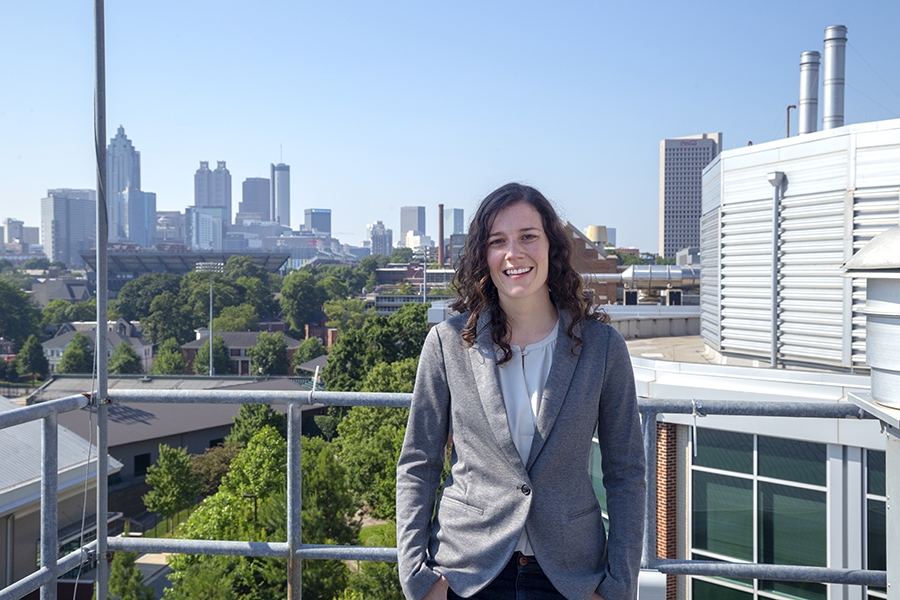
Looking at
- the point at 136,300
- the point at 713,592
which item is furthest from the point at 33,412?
the point at 136,300

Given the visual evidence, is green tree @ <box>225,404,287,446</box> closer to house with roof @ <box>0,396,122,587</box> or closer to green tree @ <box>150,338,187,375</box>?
house with roof @ <box>0,396,122,587</box>

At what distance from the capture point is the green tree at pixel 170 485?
27625 millimetres

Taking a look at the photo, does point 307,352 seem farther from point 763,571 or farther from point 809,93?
point 763,571

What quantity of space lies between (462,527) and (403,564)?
0.19 meters

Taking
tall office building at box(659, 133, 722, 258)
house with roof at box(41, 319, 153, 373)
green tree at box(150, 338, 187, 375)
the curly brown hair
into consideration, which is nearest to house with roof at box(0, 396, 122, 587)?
the curly brown hair

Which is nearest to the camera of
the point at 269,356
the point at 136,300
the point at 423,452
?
the point at 423,452

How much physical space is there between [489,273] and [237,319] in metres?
89.8

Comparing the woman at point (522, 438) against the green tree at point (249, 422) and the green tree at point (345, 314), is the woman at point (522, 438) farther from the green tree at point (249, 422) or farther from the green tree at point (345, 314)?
the green tree at point (345, 314)

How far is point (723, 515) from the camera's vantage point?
10211 millimetres

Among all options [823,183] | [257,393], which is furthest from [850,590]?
[257,393]

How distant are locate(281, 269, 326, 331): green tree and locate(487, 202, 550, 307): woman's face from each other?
10086cm

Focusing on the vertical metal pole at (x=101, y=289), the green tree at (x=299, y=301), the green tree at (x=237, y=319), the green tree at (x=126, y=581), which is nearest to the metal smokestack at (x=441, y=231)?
the green tree at (x=299, y=301)

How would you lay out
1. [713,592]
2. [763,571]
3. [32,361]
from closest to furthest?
1. [763,571]
2. [713,592]
3. [32,361]

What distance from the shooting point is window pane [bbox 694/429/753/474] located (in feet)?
32.6
